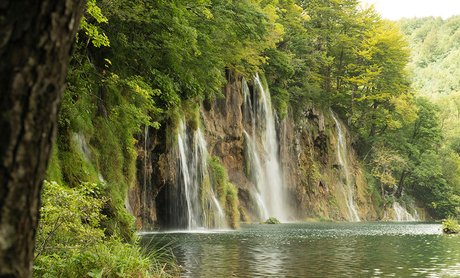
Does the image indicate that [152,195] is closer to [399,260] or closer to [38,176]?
[399,260]

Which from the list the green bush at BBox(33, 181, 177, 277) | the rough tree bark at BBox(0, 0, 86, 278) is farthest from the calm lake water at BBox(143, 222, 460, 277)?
the rough tree bark at BBox(0, 0, 86, 278)

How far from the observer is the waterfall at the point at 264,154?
96.2ft

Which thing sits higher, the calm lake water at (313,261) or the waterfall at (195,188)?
the waterfall at (195,188)

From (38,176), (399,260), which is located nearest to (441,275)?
(399,260)

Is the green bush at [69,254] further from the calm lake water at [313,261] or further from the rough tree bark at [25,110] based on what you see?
the rough tree bark at [25,110]

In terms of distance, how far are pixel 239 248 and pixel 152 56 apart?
20.2ft

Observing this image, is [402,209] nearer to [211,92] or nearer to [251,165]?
[251,165]

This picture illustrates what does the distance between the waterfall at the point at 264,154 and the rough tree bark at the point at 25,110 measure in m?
27.4

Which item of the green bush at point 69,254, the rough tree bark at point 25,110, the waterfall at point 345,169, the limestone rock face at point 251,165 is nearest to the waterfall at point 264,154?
the limestone rock face at point 251,165

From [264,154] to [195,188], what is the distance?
12.2 meters

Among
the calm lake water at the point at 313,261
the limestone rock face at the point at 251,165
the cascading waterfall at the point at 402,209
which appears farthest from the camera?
the cascading waterfall at the point at 402,209

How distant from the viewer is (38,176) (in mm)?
1561

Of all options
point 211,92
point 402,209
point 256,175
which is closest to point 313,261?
point 211,92

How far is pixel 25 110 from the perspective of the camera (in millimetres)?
1496
